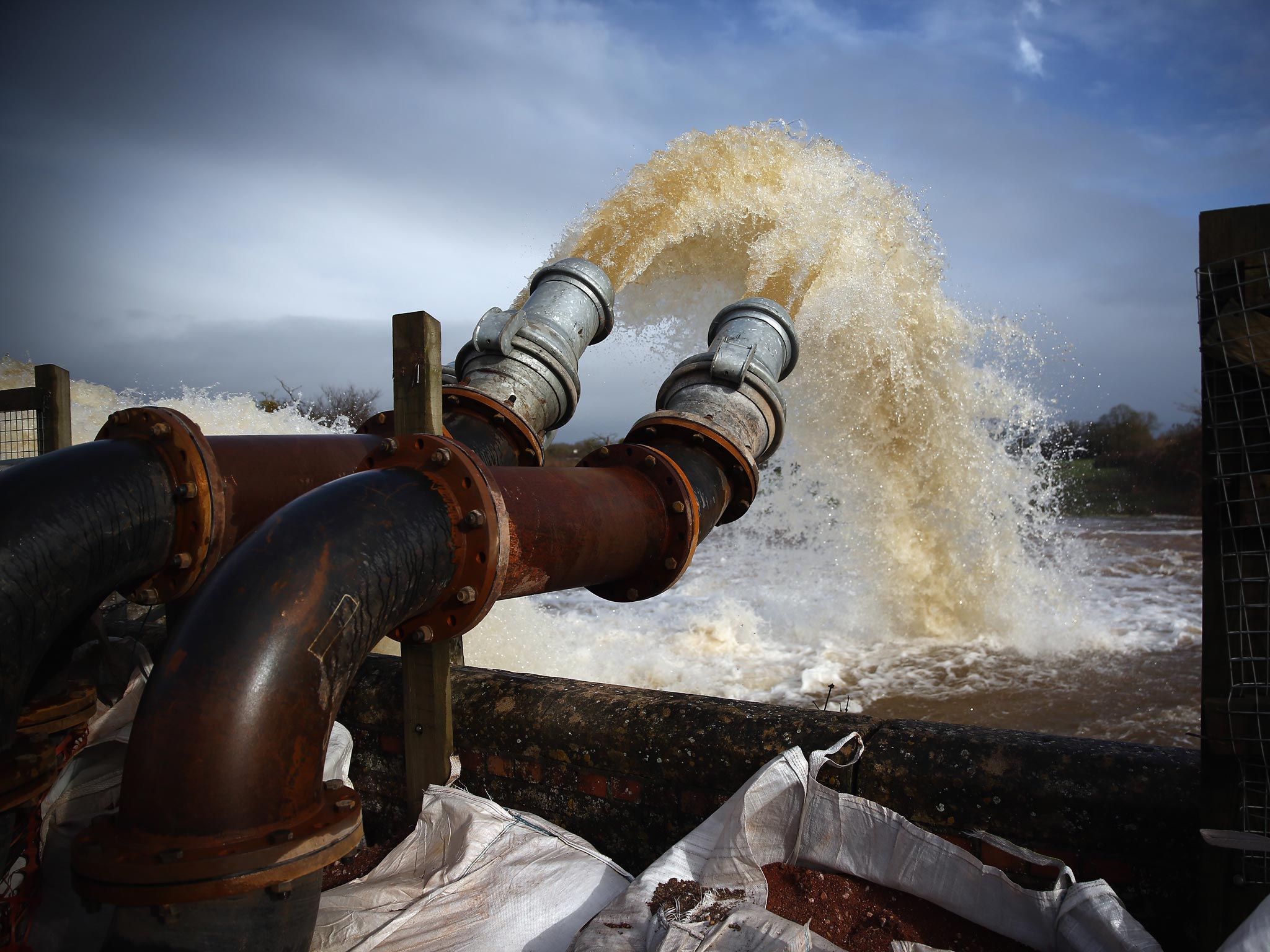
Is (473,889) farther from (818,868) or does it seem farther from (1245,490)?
(1245,490)

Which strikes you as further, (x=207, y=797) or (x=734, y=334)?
(x=734, y=334)

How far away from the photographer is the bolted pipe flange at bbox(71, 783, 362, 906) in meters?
1.27

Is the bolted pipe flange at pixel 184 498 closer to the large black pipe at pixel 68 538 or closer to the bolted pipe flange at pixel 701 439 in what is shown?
the large black pipe at pixel 68 538

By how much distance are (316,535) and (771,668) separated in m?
7.24

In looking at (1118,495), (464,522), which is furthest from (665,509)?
(1118,495)

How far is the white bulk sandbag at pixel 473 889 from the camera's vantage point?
6.20 feet

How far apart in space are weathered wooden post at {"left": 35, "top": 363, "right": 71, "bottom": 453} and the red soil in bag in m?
3.93

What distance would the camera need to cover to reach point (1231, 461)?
5.88 feet

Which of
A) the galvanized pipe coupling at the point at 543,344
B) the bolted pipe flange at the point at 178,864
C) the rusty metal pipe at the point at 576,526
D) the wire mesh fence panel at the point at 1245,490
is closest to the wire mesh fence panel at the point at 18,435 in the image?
the galvanized pipe coupling at the point at 543,344

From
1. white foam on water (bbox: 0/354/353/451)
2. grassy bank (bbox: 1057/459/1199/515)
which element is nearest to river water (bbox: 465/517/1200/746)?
white foam on water (bbox: 0/354/353/451)

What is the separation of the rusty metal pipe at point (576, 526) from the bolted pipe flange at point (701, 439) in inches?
18.1

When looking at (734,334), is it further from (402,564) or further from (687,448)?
(402,564)

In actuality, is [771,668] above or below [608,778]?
below

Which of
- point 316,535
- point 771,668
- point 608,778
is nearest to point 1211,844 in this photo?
point 608,778
